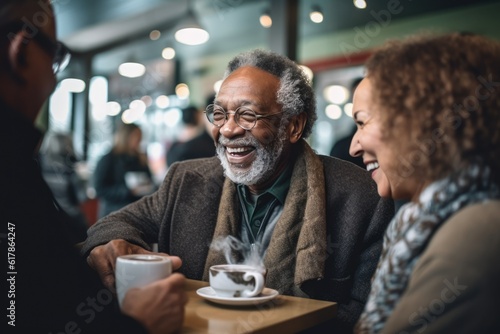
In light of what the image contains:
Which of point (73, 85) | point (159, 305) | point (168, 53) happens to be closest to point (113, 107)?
point (73, 85)

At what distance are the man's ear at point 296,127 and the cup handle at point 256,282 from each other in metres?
0.92

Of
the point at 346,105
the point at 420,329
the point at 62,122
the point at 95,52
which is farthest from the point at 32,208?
the point at 62,122

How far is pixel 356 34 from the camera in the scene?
25.5 feet

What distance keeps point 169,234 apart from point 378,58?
1.25 meters

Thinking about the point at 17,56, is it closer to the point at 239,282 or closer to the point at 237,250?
the point at 239,282

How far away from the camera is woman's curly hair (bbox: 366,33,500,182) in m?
1.03

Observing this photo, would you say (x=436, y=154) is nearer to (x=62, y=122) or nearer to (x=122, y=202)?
(x=122, y=202)

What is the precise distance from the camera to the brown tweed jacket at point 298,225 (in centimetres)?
178

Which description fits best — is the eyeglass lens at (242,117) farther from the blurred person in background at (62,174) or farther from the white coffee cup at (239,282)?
the blurred person in background at (62,174)

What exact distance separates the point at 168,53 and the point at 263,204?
793 centimetres

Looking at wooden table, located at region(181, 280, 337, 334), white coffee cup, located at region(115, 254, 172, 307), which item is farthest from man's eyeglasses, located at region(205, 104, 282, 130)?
white coffee cup, located at region(115, 254, 172, 307)

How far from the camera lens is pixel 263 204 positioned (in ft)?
6.79

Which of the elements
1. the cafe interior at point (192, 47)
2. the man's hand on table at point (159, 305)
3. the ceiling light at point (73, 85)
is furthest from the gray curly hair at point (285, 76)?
the ceiling light at point (73, 85)

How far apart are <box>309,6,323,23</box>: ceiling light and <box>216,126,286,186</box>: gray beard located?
5.01 m
